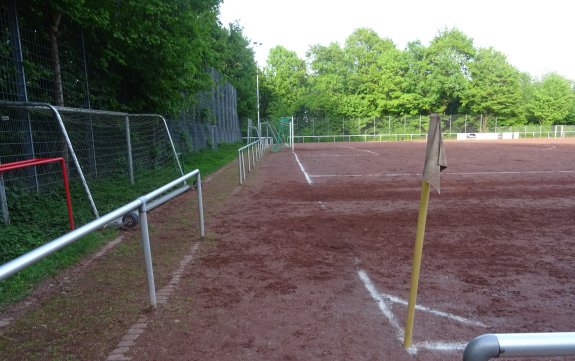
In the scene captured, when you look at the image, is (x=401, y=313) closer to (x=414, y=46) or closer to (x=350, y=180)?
(x=350, y=180)

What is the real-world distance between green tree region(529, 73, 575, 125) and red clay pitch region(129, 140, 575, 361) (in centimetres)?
6313

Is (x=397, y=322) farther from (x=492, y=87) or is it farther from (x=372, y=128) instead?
(x=492, y=87)

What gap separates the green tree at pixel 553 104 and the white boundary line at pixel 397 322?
224 feet

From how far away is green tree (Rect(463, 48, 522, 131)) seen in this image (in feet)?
183

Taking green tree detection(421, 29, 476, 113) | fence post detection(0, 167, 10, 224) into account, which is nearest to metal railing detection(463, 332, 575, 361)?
fence post detection(0, 167, 10, 224)

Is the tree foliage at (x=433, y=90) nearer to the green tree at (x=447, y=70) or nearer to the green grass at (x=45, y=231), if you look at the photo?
the green tree at (x=447, y=70)

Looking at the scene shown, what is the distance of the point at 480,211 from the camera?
25.3ft

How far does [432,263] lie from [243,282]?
2.34m

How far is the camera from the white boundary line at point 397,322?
3013 mm

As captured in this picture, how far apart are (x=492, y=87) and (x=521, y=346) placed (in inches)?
2476

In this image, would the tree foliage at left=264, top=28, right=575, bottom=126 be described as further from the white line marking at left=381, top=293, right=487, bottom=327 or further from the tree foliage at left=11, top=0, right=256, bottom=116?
the white line marking at left=381, top=293, right=487, bottom=327

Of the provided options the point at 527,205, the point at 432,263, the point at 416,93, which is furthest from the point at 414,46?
the point at 432,263

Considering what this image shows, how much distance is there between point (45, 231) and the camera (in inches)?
229

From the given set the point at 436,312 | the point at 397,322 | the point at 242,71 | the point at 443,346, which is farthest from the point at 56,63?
the point at 242,71
